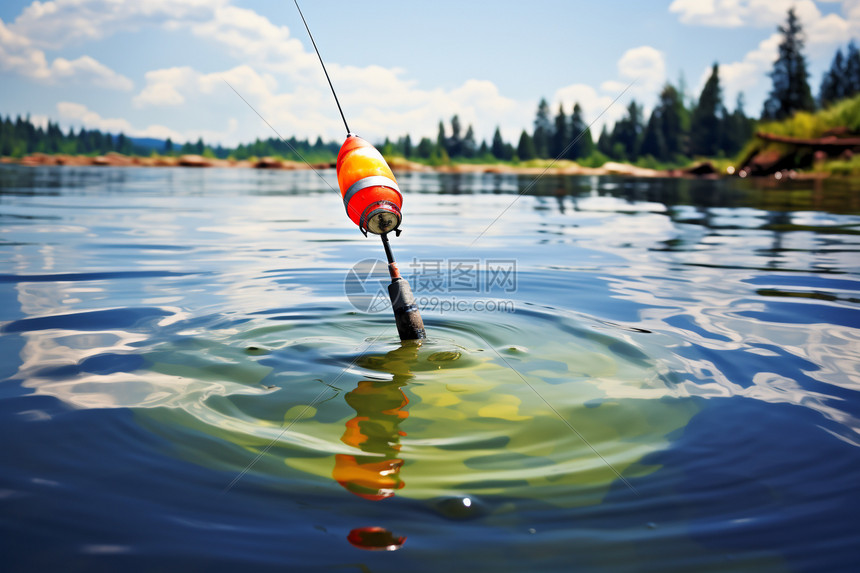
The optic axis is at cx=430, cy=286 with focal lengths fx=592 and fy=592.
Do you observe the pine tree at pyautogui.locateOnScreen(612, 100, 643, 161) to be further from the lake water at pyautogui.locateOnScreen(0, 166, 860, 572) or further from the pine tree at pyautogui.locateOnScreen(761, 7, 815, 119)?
the lake water at pyautogui.locateOnScreen(0, 166, 860, 572)

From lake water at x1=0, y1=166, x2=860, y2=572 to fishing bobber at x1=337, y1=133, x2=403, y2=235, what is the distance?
0.91m

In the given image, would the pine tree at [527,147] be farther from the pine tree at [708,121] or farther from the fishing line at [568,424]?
the fishing line at [568,424]

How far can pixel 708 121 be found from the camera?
3194 inches

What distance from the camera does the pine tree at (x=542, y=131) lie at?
318 ft

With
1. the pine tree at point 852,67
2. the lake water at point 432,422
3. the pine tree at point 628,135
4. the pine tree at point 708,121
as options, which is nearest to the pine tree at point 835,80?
the pine tree at point 852,67

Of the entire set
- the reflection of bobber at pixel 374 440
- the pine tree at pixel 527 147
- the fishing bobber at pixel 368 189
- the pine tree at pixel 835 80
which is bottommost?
the reflection of bobber at pixel 374 440

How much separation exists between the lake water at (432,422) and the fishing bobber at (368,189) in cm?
91

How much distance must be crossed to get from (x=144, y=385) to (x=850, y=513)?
3.25 metres

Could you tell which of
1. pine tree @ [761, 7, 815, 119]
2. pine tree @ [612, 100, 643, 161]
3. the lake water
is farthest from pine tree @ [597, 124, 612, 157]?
the lake water

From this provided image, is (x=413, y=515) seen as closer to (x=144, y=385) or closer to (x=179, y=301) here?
(x=144, y=385)

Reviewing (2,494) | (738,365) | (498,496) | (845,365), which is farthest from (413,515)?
(845,365)

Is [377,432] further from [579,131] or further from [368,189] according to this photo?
[579,131]

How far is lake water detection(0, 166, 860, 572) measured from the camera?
1.86 m

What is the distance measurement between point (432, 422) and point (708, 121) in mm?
90177
